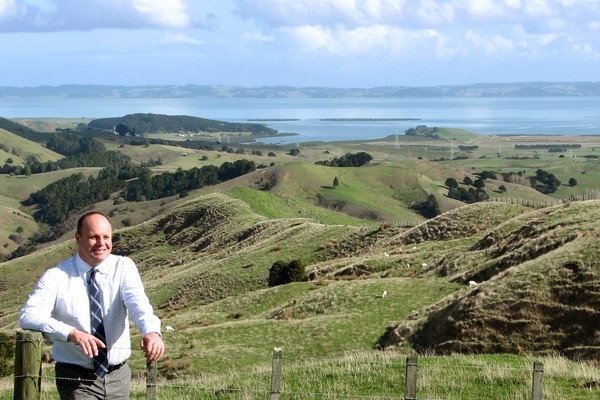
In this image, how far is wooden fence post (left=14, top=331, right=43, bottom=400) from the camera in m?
7.52

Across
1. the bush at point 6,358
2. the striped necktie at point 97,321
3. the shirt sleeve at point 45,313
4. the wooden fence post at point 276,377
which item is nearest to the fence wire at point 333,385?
the wooden fence post at point 276,377

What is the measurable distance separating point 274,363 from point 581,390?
15.9 feet

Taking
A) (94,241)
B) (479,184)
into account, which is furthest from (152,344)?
(479,184)

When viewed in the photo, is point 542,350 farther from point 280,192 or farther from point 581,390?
point 280,192

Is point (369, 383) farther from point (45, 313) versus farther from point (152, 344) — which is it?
point (45, 313)

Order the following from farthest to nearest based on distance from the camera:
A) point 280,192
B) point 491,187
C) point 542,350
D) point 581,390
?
point 491,187 < point 280,192 < point 542,350 < point 581,390

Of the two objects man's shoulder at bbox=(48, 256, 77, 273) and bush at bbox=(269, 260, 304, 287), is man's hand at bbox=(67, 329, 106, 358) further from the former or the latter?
bush at bbox=(269, 260, 304, 287)

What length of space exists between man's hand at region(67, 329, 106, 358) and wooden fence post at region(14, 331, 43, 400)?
2.11ft

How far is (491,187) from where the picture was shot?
132625mm

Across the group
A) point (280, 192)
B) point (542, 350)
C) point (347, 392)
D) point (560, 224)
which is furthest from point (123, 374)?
point (280, 192)

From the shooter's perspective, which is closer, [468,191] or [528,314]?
[528,314]

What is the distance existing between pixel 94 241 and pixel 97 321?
626 mm

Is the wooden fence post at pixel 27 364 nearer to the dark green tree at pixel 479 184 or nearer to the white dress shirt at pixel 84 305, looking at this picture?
the white dress shirt at pixel 84 305

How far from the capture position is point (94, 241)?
23.9 ft
